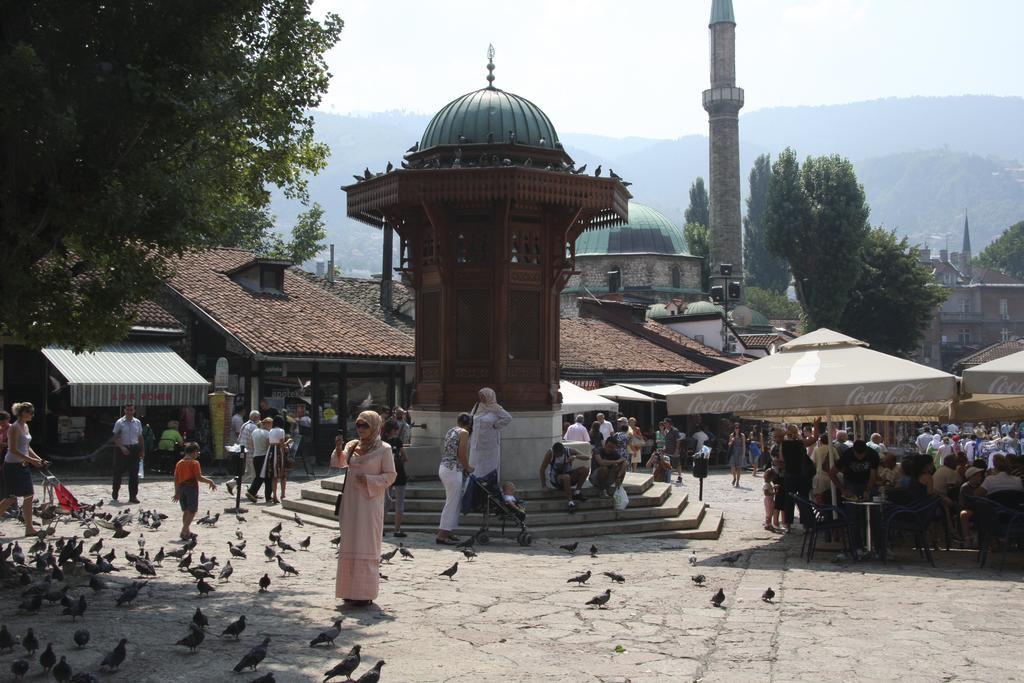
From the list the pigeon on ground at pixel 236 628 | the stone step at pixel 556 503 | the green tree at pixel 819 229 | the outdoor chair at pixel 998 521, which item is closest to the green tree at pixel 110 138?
the pigeon on ground at pixel 236 628

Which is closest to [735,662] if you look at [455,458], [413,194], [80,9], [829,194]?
[455,458]

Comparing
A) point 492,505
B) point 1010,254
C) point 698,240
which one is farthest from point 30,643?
point 1010,254

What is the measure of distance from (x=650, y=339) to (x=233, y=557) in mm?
30894

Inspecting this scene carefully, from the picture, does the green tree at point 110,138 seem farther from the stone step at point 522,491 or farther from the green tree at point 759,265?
the green tree at point 759,265

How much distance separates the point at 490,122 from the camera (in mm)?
15344

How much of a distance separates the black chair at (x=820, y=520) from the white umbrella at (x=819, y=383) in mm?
1022

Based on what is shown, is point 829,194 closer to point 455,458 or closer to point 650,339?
point 650,339

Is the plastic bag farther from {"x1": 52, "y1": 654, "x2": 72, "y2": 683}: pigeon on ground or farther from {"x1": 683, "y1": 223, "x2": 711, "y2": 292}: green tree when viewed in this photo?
{"x1": 683, "y1": 223, "x2": 711, "y2": 292}: green tree

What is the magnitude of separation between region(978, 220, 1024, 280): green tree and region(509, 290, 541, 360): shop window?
371ft

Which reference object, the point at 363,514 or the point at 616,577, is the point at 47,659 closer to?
the point at 363,514

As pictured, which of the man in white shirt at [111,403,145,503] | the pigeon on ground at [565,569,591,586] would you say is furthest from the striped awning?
the pigeon on ground at [565,569,591,586]

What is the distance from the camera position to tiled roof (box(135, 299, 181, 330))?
24.3m

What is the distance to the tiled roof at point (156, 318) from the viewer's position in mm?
24297

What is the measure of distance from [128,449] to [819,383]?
398 inches
